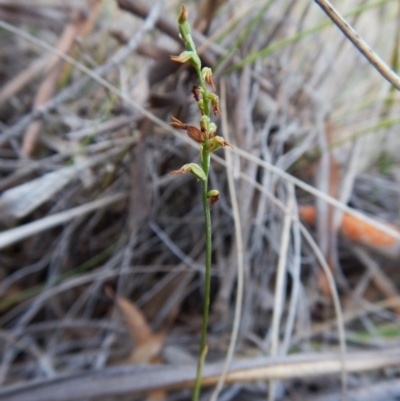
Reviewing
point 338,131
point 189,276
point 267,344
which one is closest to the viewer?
point 267,344

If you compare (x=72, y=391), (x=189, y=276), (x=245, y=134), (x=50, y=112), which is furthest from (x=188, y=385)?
(x=50, y=112)

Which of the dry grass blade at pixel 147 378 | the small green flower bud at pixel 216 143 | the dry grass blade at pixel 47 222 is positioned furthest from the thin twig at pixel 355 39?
the dry grass blade at pixel 47 222

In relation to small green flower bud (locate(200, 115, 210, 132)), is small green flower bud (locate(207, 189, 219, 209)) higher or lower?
lower

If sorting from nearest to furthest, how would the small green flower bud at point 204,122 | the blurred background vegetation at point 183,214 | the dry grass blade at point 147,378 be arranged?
the small green flower bud at point 204,122 → the dry grass blade at point 147,378 → the blurred background vegetation at point 183,214

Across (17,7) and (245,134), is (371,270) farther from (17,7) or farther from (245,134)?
(17,7)

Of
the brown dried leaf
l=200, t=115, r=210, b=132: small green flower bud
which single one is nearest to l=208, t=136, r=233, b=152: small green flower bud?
l=200, t=115, r=210, b=132: small green flower bud

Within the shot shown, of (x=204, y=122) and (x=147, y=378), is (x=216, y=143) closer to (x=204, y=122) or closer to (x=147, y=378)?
(x=204, y=122)

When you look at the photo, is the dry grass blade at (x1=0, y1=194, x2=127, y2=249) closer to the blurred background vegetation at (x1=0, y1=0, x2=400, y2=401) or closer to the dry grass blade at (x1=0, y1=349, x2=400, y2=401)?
the blurred background vegetation at (x1=0, y1=0, x2=400, y2=401)

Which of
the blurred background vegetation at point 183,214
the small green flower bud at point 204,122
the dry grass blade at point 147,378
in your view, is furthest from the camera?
the blurred background vegetation at point 183,214

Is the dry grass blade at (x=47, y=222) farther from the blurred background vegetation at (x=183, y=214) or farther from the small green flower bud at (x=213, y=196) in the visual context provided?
the small green flower bud at (x=213, y=196)

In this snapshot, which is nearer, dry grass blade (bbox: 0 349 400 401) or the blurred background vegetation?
dry grass blade (bbox: 0 349 400 401)

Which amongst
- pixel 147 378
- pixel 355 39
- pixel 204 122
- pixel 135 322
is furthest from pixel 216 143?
pixel 135 322
